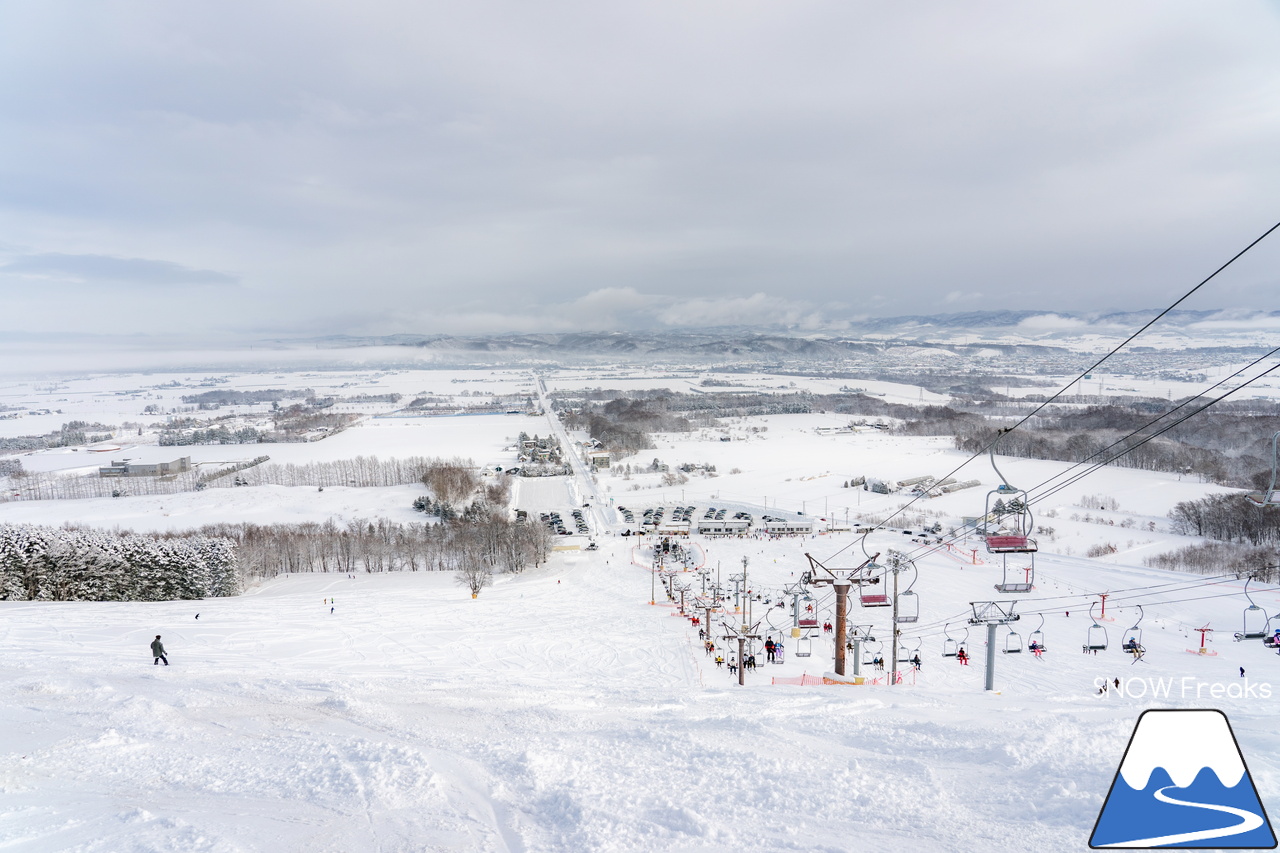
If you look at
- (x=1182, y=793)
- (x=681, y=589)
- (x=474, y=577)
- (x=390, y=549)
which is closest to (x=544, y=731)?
(x=1182, y=793)

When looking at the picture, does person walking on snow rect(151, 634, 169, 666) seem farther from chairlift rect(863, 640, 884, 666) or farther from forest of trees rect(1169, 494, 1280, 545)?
forest of trees rect(1169, 494, 1280, 545)

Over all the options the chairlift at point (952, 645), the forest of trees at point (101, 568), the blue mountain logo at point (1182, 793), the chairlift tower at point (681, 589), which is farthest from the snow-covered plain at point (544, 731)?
the forest of trees at point (101, 568)

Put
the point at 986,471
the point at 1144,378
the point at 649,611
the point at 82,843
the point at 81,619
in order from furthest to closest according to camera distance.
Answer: the point at 1144,378, the point at 986,471, the point at 649,611, the point at 81,619, the point at 82,843

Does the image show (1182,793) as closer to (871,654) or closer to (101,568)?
(871,654)

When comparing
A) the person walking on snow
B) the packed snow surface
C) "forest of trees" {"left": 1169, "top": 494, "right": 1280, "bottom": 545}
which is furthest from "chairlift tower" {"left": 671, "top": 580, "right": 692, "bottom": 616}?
"forest of trees" {"left": 1169, "top": 494, "right": 1280, "bottom": 545}

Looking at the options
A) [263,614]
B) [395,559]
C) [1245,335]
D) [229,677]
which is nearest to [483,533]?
[395,559]

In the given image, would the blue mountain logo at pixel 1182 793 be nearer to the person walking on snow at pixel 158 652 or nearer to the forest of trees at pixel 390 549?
the person walking on snow at pixel 158 652

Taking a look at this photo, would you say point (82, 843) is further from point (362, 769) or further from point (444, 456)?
point (444, 456)
